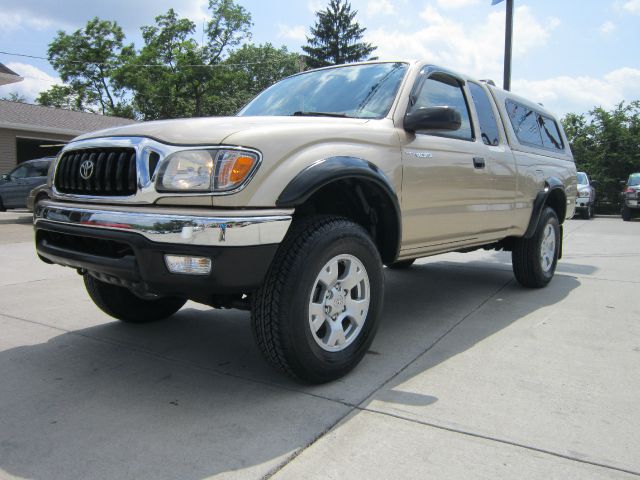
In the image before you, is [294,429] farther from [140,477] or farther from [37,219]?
[37,219]

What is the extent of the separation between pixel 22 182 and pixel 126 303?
42.1 feet

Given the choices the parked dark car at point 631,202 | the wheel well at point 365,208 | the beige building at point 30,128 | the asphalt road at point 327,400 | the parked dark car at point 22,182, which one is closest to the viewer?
the asphalt road at point 327,400

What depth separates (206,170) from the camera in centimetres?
244

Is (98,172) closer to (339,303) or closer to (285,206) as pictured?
(285,206)

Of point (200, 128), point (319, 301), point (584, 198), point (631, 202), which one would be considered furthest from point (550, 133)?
point (631, 202)

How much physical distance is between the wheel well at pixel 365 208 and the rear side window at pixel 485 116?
1.57m

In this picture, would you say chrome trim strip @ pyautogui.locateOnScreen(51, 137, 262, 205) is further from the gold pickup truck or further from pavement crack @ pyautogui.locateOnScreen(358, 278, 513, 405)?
pavement crack @ pyautogui.locateOnScreen(358, 278, 513, 405)

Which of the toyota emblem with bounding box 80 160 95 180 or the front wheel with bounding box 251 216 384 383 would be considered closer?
the front wheel with bounding box 251 216 384 383

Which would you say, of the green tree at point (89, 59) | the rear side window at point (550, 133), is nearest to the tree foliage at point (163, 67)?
the green tree at point (89, 59)

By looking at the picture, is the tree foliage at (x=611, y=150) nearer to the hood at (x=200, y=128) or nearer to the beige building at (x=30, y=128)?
the beige building at (x=30, y=128)

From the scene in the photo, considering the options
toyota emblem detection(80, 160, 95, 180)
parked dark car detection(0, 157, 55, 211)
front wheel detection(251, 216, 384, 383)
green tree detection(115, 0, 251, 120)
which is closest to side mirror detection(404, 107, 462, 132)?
front wheel detection(251, 216, 384, 383)

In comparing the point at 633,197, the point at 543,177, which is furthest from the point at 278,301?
the point at 633,197

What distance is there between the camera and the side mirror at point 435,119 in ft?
10.4

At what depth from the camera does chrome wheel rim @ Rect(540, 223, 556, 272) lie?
547 centimetres
